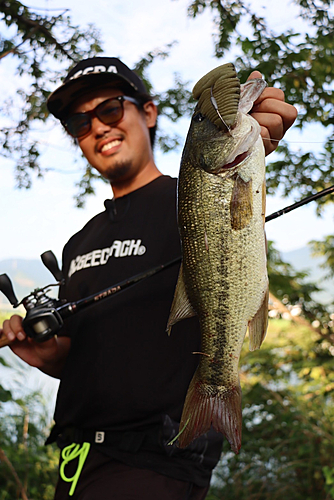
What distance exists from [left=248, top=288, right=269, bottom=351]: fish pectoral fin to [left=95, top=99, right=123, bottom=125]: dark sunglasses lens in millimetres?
1506

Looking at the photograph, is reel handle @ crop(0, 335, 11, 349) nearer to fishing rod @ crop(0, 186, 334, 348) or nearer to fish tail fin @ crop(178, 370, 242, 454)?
fishing rod @ crop(0, 186, 334, 348)

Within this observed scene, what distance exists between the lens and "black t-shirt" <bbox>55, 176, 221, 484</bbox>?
1926 mm

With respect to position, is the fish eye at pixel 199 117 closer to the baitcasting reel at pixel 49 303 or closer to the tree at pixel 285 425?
the baitcasting reel at pixel 49 303

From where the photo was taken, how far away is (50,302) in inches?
93.2

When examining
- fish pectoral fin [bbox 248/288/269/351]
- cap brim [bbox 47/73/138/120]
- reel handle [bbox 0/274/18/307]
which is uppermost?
cap brim [bbox 47/73/138/120]

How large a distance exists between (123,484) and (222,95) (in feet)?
4.99

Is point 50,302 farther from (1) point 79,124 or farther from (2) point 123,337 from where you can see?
(1) point 79,124

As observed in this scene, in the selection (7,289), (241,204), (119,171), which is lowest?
(7,289)

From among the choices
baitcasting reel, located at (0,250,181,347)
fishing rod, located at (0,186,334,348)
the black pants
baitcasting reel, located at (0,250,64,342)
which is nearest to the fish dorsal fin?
fishing rod, located at (0,186,334,348)

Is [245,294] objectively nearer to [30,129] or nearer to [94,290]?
[94,290]

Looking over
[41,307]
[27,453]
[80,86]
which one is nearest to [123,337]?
[41,307]

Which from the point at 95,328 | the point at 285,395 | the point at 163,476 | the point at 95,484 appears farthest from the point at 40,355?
the point at 285,395

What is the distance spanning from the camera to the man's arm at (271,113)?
4.92 feet

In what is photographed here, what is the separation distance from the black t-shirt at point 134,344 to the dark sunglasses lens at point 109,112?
461 mm
